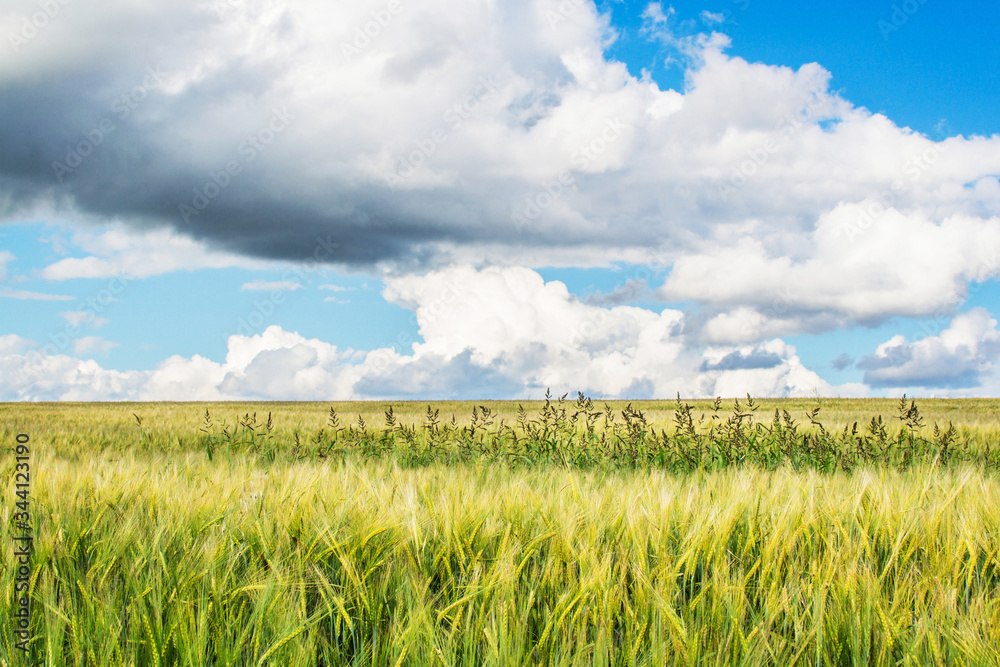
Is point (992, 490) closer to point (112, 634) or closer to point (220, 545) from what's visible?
point (220, 545)

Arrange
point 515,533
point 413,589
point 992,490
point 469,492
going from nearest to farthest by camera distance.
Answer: point 413,589, point 515,533, point 469,492, point 992,490

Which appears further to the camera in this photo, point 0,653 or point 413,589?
point 413,589

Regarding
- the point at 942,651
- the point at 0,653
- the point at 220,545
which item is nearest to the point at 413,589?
the point at 220,545

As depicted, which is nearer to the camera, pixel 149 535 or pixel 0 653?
pixel 0 653

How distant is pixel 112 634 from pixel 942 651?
2.47 metres

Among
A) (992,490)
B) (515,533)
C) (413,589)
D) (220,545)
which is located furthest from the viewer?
(992,490)

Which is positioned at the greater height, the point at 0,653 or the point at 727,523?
the point at 727,523

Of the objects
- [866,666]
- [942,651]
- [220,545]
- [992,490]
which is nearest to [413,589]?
[220,545]

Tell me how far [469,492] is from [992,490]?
3074 mm

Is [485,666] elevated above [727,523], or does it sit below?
below

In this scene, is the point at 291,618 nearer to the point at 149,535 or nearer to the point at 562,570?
the point at 562,570

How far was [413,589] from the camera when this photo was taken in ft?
6.84

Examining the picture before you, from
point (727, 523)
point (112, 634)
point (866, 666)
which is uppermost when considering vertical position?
point (727, 523)

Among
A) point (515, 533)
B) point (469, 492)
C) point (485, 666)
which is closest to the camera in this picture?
point (485, 666)
